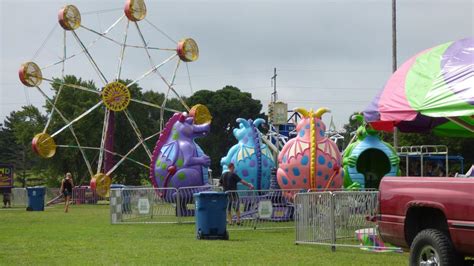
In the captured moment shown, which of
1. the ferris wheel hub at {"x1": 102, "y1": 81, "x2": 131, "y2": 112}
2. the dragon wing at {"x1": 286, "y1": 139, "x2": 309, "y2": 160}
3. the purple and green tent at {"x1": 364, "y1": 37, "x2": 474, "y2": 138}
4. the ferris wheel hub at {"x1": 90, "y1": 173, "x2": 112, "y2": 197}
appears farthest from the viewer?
the ferris wheel hub at {"x1": 102, "y1": 81, "x2": 131, "y2": 112}

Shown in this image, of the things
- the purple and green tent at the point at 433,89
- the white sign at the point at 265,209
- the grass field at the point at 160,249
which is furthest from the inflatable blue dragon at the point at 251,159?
the purple and green tent at the point at 433,89

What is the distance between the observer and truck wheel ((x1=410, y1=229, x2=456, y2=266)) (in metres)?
9.34

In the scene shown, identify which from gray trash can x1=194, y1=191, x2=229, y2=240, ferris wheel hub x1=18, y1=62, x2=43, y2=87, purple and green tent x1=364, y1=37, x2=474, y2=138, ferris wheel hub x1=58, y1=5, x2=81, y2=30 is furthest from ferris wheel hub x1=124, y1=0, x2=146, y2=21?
purple and green tent x1=364, y1=37, x2=474, y2=138

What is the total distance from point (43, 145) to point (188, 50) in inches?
357

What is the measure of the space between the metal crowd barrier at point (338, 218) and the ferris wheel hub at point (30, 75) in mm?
27021

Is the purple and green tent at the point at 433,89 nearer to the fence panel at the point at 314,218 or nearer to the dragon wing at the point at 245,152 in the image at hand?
the fence panel at the point at 314,218

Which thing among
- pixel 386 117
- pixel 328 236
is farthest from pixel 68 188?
pixel 386 117

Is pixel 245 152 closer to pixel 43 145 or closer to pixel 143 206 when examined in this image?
pixel 143 206

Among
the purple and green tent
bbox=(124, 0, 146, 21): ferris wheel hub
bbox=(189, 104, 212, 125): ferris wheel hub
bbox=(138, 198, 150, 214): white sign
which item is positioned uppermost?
bbox=(124, 0, 146, 21): ferris wheel hub

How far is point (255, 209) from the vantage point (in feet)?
66.8

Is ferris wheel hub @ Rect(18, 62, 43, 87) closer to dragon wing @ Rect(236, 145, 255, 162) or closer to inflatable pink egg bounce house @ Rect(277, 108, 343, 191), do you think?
dragon wing @ Rect(236, 145, 255, 162)

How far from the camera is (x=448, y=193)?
9312 millimetres

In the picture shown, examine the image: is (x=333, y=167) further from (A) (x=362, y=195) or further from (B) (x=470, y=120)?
(B) (x=470, y=120)

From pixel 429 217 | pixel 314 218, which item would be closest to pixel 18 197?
pixel 314 218
